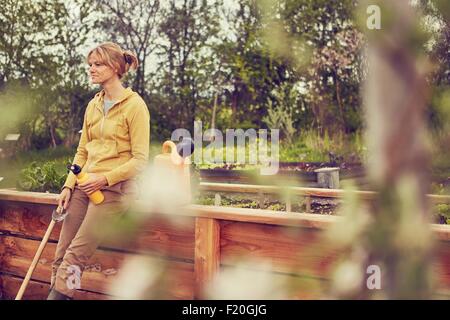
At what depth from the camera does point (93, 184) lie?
2.41 m

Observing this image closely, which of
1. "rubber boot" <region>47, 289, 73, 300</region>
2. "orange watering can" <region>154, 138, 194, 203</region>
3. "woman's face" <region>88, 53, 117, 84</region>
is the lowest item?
"rubber boot" <region>47, 289, 73, 300</region>

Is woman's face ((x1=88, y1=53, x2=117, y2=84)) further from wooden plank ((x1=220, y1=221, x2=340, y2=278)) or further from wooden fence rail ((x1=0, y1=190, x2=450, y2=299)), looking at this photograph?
wooden plank ((x1=220, y1=221, x2=340, y2=278))

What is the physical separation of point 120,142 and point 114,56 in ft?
1.28

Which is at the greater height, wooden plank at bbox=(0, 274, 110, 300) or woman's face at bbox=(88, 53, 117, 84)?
woman's face at bbox=(88, 53, 117, 84)

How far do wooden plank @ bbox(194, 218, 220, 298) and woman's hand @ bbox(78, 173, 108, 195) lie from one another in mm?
467

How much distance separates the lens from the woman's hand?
2410 millimetres

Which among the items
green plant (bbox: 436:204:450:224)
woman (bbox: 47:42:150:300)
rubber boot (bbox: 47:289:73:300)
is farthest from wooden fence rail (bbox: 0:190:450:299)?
green plant (bbox: 436:204:450:224)

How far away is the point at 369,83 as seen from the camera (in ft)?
1.15

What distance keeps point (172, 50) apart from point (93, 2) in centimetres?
159

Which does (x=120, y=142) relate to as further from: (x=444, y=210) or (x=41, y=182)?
(x=444, y=210)

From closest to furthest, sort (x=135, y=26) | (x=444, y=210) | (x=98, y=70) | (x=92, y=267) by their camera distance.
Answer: (x=98, y=70) → (x=92, y=267) → (x=444, y=210) → (x=135, y=26)

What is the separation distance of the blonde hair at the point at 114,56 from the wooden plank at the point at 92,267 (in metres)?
0.93

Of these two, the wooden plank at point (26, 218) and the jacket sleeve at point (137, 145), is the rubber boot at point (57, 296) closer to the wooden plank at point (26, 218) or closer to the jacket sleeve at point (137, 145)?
the jacket sleeve at point (137, 145)

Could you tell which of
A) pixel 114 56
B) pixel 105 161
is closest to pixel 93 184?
pixel 105 161
